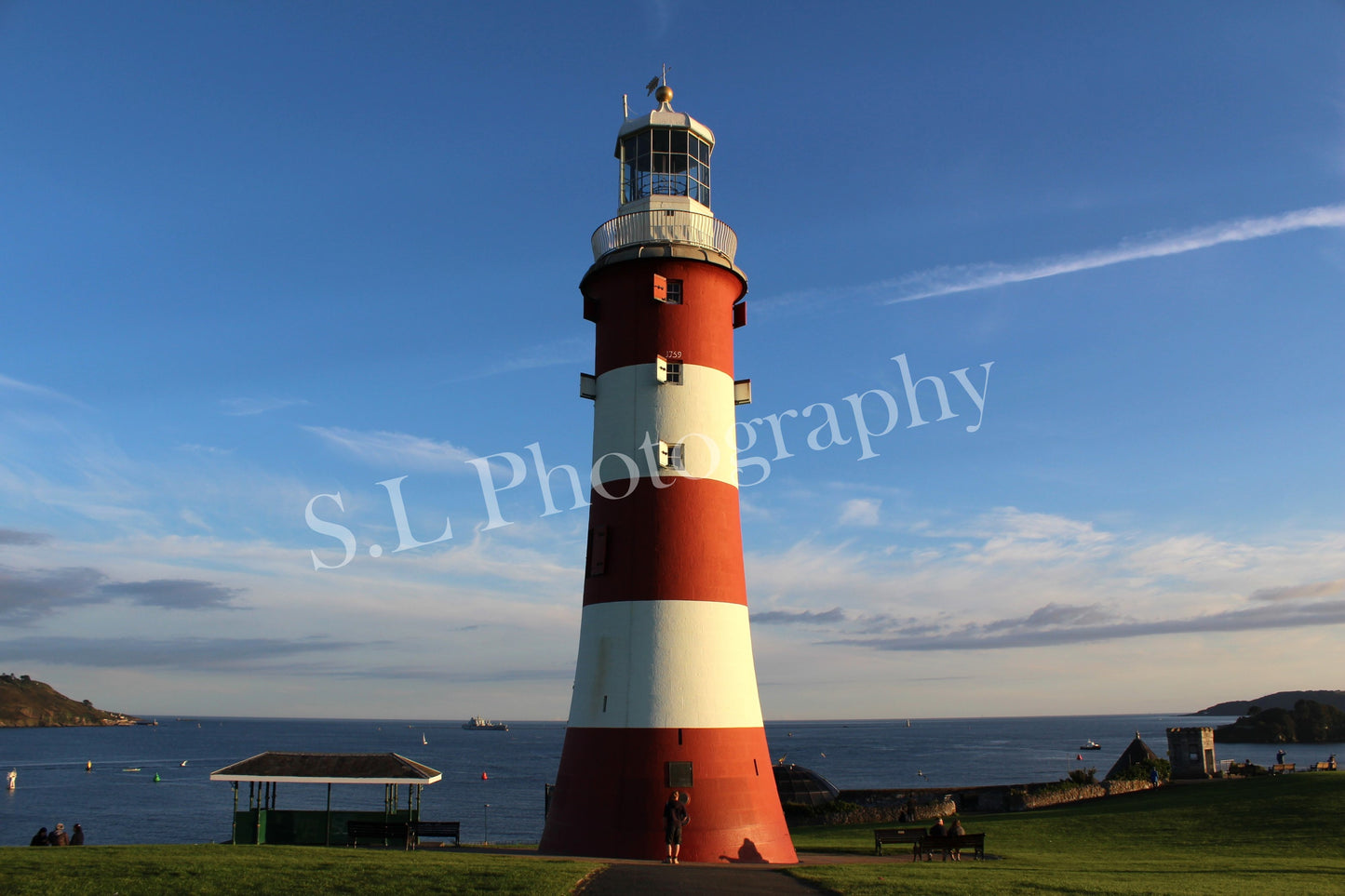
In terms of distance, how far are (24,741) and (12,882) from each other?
8784 inches

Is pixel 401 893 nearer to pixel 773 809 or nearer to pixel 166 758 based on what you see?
pixel 773 809

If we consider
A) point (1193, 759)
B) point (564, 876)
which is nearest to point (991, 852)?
point (564, 876)

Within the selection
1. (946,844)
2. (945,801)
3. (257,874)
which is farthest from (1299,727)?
(257,874)

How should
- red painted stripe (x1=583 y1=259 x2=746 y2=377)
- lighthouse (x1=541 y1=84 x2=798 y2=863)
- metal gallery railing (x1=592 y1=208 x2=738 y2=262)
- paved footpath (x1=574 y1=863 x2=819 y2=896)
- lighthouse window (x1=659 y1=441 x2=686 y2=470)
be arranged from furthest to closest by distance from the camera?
1. metal gallery railing (x1=592 y1=208 x2=738 y2=262)
2. red painted stripe (x1=583 y1=259 x2=746 y2=377)
3. lighthouse window (x1=659 y1=441 x2=686 y2=470)
4. lighthouse (x1=541 y1=84 x2=798 y2=863)
5. paved footpath (x1=574 y1=863 x2=819 y2=896)

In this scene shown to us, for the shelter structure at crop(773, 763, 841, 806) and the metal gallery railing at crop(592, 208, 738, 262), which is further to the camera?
the shelter structure at crop(773, 763, 841, 806)

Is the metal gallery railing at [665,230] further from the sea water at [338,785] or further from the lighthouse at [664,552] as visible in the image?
the sea water at [338,785]

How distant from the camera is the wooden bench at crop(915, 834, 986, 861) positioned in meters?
18.5

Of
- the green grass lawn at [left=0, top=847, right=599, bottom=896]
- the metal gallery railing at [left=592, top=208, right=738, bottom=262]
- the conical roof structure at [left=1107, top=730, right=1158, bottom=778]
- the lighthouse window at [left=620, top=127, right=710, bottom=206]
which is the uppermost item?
the lighthouse window at [left=620, top=127, right=710, bottom=206]

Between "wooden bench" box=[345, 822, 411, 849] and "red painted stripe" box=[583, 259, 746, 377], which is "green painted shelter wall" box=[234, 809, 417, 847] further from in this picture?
"red painted stripe" box=[583, 259, 746, 377]

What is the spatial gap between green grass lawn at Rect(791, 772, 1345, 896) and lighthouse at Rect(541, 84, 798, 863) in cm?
282

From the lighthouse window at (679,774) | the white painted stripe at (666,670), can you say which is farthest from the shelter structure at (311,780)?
the lighthouse window at (679,774)

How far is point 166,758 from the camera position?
142875 mm

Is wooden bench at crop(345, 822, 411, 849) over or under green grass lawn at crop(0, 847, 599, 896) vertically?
under

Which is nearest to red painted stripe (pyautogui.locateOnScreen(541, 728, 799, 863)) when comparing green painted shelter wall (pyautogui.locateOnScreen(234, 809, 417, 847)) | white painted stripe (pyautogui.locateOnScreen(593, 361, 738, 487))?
white painted stripe (pyautogui.locateOnScreen(593, 361, 738, 487))
